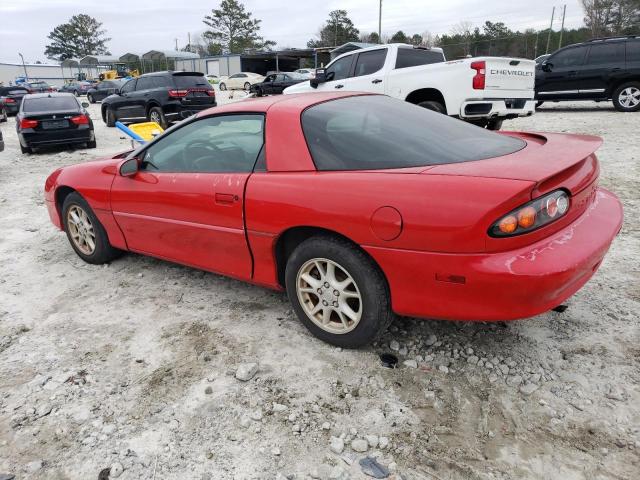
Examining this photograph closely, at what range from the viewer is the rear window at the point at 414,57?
9125mm

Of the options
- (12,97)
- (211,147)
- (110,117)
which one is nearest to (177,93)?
(110,117)

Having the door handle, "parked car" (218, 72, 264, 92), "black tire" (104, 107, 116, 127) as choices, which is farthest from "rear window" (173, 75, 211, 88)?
"parked car" (218, 72, 264, 92)

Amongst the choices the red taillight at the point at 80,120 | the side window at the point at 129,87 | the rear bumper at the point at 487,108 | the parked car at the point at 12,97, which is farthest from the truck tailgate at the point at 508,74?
the parked car at the point at 12,97

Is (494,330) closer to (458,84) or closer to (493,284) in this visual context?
(493,284)

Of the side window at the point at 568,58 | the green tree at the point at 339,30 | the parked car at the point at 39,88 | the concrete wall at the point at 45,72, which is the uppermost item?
the green tree at the point at 339,30

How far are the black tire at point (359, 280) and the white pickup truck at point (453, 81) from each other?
6.26 m

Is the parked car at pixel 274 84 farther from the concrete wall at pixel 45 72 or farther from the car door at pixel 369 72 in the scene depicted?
the concrete wall at pixel 45 72

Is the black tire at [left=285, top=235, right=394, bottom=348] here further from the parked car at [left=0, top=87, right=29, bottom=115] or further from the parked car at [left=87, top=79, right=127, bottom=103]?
the parked car at [left=87, top=79, right=127, bottom=103]

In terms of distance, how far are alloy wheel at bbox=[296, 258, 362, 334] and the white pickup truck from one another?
623 cm

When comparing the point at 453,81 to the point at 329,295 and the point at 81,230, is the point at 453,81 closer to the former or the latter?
the point at 81,230

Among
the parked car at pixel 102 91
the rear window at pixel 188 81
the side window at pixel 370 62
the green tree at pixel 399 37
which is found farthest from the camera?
the green tree at pixel 399 37

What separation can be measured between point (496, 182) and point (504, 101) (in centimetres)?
671

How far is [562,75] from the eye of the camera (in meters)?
12.6

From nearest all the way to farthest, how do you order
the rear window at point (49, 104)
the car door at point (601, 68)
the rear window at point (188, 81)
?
the rear window at point (49, 104) < the car door at point (601, 68) < the rear window at point (188, 81)
